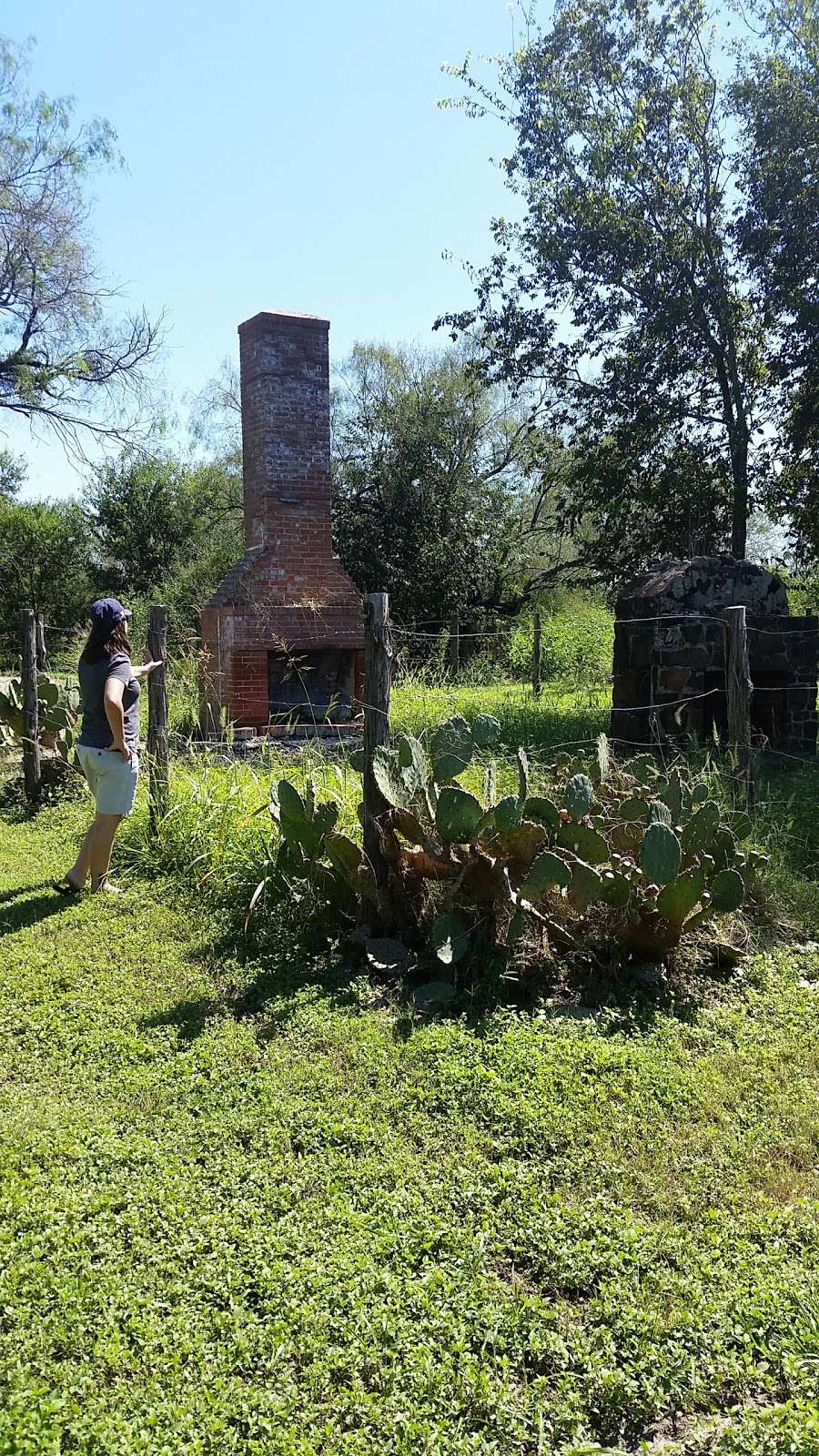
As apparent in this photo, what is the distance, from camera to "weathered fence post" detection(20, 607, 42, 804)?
7.56 meters

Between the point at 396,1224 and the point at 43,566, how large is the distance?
20.4 meters

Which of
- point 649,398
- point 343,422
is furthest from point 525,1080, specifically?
point 343,422

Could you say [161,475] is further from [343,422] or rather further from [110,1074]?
[110,1074]

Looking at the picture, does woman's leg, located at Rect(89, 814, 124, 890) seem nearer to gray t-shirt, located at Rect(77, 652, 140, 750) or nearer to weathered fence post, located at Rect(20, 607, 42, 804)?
gray t-shirt, located at Rect(77, 652, 140, 750)

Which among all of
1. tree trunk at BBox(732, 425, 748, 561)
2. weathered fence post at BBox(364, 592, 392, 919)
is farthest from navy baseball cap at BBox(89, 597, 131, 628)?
tree trunk at BBox(732, 425, 748, 561)

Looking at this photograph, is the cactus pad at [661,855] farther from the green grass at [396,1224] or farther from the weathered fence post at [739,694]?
the weathered fence post at [739,694]

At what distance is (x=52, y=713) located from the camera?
7.75m

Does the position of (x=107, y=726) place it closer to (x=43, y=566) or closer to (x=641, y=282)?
(x=641, y=282)

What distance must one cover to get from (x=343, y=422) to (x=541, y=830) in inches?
735

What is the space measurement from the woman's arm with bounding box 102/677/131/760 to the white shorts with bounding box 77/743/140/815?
145 millimetres

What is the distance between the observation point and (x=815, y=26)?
1117 cm

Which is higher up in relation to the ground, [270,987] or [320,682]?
[320,682]

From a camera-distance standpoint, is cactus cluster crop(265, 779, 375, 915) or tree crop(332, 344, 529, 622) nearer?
cactus cluster crop(265, 779, 375, 915)

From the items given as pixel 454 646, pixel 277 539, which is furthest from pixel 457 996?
pixel 454 646
